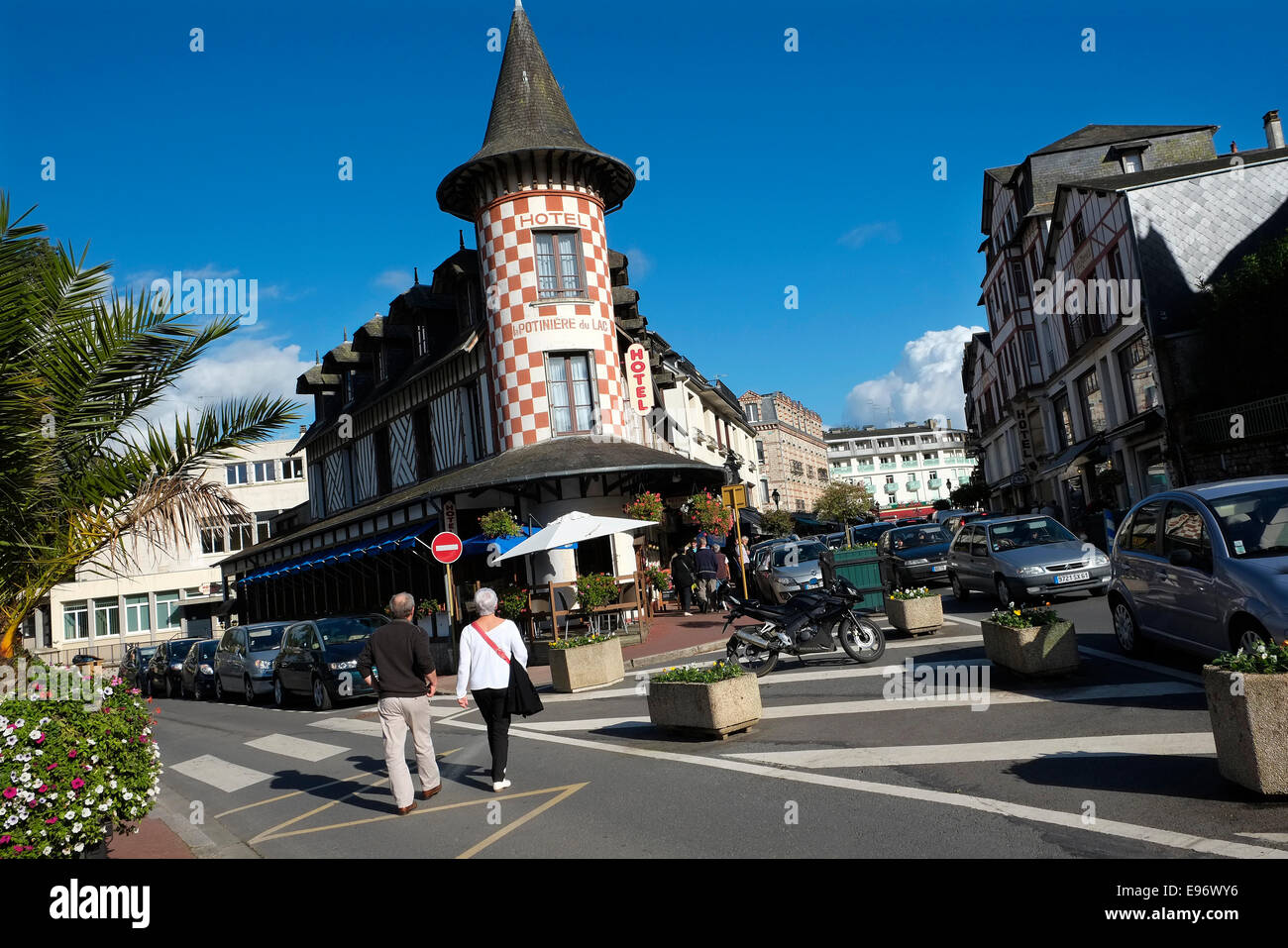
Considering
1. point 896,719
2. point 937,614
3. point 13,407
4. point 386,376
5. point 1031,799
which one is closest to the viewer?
point 1031,799

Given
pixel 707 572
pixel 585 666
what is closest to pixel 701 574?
pixel 707 572

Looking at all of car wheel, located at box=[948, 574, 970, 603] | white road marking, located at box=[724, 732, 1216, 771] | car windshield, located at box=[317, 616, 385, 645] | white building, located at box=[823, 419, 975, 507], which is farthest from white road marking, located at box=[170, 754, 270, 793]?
white building, located at box=[823, 419, 975, 507]

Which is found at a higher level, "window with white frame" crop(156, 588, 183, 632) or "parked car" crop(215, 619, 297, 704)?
"window with white frame" crop(156, 588, 183, 632)

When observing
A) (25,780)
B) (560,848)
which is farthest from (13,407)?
(560,848)

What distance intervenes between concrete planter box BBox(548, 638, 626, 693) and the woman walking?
5.76 m

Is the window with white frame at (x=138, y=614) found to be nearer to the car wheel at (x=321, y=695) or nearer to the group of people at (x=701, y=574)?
the group of people at (x=701, y=574)

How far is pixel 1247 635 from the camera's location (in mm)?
6867

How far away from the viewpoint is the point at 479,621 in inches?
297

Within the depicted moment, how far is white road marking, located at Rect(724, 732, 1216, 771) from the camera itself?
625 centimetres

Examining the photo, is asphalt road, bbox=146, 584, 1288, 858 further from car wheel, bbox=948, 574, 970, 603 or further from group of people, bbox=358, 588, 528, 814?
car wheel, bbox=948, 574, 970, 603

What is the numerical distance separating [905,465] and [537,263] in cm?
10998

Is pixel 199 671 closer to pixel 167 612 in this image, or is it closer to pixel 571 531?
pixel 571 531
